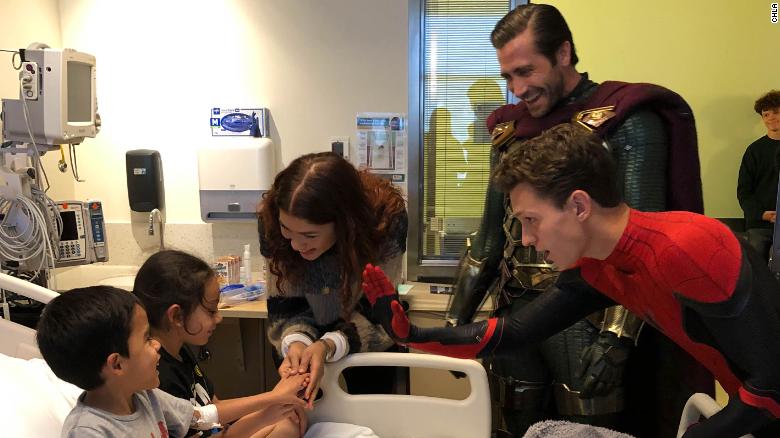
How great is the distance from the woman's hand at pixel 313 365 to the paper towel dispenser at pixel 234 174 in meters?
1.38

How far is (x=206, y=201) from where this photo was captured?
9.32 ft

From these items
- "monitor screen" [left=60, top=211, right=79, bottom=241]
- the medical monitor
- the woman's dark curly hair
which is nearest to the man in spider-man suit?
the woman's dark curly hair

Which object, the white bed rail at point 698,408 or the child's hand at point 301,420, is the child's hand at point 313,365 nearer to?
the child's hand at point 301,420

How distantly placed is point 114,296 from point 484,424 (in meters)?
0.93

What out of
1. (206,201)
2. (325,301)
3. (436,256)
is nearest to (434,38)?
(436,256)

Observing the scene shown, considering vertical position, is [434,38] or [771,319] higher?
[434,38]

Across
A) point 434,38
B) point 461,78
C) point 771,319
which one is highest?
point 434,38

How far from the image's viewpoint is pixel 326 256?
1.72 metres

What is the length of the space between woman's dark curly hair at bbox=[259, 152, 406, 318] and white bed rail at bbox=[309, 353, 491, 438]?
7.9 inches

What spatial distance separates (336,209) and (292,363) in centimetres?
40

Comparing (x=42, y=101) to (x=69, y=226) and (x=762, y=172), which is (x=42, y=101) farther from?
(x=762, y=172)

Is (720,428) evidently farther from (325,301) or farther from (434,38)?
(434,38)

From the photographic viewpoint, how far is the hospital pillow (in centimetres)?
130

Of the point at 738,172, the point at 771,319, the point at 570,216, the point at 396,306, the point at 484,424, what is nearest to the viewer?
the point at 771,319
